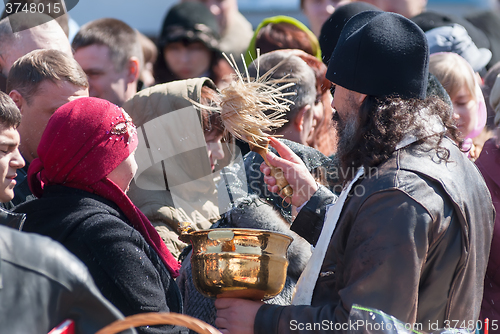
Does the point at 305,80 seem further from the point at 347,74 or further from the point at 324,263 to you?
the point at 324,263

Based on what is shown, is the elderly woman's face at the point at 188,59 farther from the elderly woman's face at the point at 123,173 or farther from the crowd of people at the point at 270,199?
the elderly woman's face at the point at 123,173

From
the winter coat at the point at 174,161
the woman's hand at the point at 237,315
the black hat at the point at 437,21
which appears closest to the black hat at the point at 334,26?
the black hat at the point at 437,21

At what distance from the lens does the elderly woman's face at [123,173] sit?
259 cm

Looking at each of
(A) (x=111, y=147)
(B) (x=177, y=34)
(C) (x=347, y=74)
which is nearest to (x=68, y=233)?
(A) (x=111, y=147)

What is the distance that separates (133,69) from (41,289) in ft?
11.4

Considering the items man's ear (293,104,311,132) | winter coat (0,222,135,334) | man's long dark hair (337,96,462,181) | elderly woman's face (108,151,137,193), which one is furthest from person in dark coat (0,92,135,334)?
man's ear (293,104,311,132)

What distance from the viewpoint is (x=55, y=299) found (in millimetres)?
1504

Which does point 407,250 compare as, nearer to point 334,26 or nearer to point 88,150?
point 88,150

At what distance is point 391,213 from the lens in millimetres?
1997

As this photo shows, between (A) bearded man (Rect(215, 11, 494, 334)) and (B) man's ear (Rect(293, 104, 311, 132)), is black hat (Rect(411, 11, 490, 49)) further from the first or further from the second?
(A) bearded man (Rect(215, 11, 494, 334))

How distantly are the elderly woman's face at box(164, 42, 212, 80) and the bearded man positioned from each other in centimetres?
361

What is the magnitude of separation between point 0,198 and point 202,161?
54.2 inches

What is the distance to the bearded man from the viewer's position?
197cm

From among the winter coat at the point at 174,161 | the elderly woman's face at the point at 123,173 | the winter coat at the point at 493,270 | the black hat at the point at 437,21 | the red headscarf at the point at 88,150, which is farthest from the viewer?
the black hat at the point at 437,21
